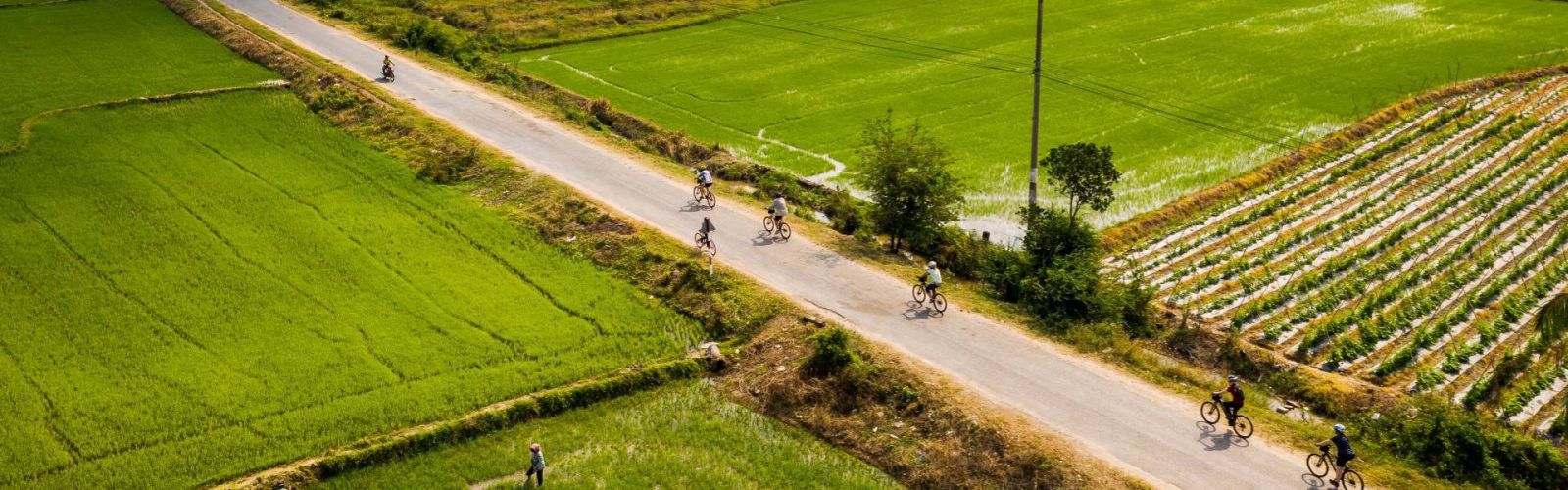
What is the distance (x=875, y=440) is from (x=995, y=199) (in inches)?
712

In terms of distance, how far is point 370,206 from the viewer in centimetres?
4484

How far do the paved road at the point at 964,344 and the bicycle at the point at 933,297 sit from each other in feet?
1.46

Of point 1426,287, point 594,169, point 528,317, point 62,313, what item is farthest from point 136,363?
point 1426,287

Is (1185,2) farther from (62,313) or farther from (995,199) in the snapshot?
(62,313)

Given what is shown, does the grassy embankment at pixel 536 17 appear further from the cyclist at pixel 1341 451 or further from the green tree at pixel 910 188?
the cyclist at pixel 1341 451

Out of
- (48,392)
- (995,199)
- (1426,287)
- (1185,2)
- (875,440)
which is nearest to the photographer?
(875,440)

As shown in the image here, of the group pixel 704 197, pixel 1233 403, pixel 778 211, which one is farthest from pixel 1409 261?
pixel 704 197

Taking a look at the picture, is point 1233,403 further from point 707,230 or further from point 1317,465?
point 707,230

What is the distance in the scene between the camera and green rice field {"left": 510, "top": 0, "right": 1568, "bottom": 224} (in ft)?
166

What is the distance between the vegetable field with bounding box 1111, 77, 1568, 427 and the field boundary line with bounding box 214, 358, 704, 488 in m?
16.4

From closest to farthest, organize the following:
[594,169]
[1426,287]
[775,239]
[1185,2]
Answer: [1426,287] → [775,239] → [594,169] → [1185,2]

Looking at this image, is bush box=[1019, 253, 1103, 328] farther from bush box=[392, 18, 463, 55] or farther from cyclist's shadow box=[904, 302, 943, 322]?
bush box=[392, 18, 463, 55]

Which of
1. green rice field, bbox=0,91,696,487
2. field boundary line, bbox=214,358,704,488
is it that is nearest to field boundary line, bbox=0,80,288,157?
green rice field, bbox=0,91,696,487

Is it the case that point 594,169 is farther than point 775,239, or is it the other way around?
point 594,169
